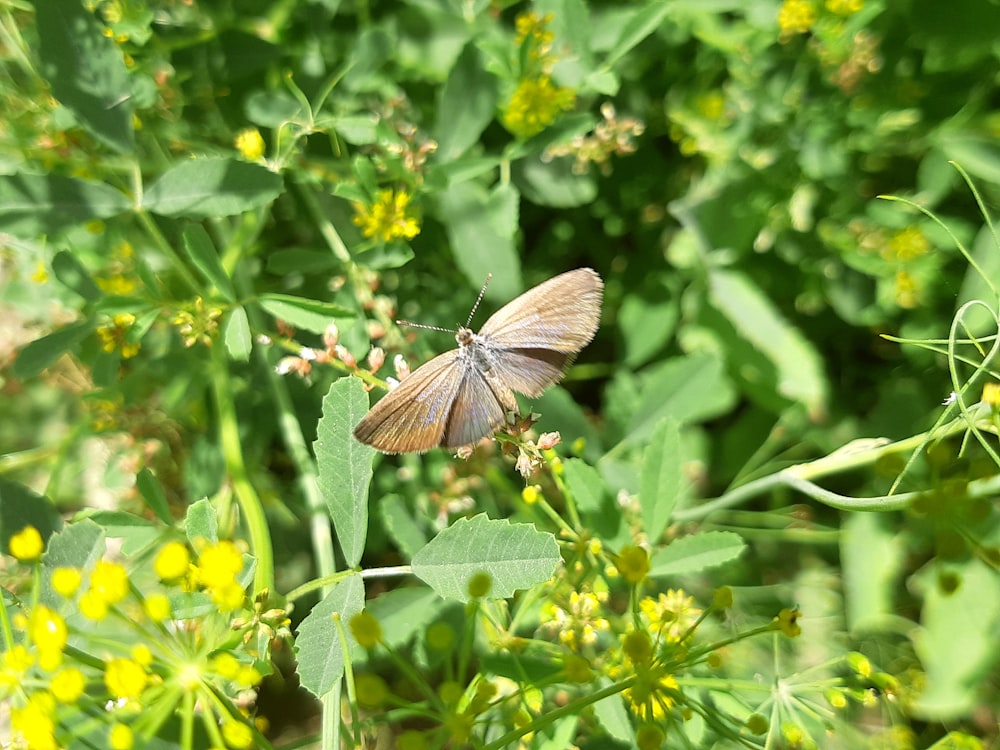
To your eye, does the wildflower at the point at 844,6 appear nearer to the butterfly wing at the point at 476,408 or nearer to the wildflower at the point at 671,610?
the butterfly wing at the point at 476,408

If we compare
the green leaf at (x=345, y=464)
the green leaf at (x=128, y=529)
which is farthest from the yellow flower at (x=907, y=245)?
the green leaf at (x=128, y=529)

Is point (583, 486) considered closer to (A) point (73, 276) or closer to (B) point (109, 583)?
(B) point (109, 583)

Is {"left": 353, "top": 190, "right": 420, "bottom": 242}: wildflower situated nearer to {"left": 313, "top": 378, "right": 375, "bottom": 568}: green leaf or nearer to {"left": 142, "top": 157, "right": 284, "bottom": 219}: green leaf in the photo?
{"left": 142, "top": 157, "right": 284, "bottom": 219}: green leaf

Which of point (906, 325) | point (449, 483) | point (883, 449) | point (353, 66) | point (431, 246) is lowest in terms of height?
point (906, 325)

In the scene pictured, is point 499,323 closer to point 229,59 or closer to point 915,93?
point 229,59

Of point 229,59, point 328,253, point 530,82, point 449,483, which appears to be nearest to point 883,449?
point 449,483

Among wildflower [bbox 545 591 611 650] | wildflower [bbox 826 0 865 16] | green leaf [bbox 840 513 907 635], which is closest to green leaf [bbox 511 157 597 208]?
wildflower [bbox 826 0 865 16]
